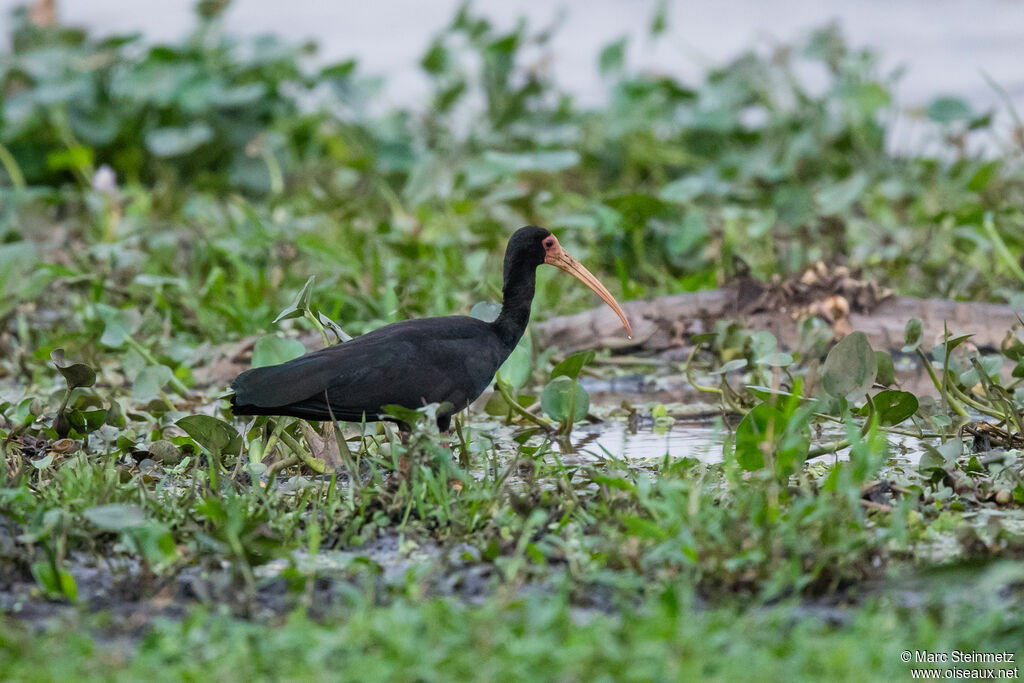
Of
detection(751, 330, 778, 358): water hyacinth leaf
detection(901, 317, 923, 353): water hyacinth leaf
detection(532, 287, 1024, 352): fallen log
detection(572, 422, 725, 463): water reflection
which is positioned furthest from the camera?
detection(532, 287, 1024, 352): fallen log

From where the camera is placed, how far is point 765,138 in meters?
8.77

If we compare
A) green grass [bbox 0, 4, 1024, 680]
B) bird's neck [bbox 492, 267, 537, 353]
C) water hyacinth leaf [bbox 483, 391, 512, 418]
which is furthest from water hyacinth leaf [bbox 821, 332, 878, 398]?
water hyacinth leaf [bbox 483, 391, 512, 418]

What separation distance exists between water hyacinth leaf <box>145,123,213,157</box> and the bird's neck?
4698 millimetres

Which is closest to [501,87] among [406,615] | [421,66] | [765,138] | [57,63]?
[421,66]

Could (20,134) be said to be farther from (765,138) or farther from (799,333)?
(799,333)

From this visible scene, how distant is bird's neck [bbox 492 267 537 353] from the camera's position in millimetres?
4066

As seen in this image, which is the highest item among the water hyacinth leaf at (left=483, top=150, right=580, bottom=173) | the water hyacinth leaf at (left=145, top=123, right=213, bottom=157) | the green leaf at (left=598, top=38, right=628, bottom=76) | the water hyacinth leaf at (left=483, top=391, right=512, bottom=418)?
the green leaf at (left=598, top=38, right=628, bottom=76)

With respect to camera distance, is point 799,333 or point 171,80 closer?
point 799,333

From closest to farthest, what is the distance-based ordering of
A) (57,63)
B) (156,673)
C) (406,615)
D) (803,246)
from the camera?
(156,673), (406,615), (803,246), (57,63)

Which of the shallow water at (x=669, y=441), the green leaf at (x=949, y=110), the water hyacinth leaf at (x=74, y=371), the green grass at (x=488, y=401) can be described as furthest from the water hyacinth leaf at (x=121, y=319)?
the green leaf at (x=949, y=110)

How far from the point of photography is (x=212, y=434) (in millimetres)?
3648

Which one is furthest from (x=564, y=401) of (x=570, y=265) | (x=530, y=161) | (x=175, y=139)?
(x=175, y=139)

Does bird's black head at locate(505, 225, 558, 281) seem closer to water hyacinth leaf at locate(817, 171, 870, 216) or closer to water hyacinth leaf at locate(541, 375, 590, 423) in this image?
water hyacinth leaf at locate(541, 375, 590, 423)

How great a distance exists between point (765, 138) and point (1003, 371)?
3.84 metres
